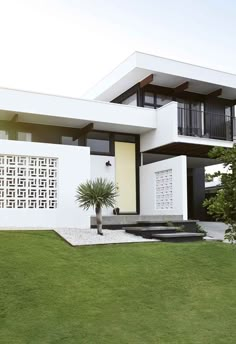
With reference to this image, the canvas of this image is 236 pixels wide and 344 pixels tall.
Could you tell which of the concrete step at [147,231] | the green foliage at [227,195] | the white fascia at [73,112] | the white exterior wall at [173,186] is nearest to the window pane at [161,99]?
the white fascia at [73,112]

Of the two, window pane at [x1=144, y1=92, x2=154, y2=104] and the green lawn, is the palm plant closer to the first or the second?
the green lawn

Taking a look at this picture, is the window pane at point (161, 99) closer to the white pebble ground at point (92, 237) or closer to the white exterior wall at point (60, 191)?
the white exterior wall at point (60, 191)

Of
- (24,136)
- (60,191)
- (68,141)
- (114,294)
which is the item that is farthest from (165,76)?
(114,294)

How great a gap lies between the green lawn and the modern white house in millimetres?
2947

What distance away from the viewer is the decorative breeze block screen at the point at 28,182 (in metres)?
12.7

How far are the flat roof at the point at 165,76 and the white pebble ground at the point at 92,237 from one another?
7.63 m

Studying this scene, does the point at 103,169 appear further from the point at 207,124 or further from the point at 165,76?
the point at 207,124

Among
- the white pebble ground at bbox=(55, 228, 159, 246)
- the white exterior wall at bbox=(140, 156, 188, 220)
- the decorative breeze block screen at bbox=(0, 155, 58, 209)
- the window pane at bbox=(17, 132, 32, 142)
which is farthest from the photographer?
the window pane at bbox=(17, 132, 32, 142)

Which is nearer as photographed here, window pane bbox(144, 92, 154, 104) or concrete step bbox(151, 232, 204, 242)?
concrete step bbox(151, 232, 204, 242)

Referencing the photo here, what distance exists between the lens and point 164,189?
16562mm

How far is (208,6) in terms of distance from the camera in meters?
12.2

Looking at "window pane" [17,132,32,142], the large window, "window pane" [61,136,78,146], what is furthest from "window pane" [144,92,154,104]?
"window pane" [17,132,32,142]

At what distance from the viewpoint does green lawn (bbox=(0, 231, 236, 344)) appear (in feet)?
18.1

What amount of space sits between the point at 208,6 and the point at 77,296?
382 inches
